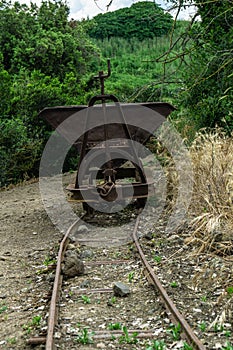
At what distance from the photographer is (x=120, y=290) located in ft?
17.0

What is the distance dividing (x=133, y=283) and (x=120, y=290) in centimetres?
45

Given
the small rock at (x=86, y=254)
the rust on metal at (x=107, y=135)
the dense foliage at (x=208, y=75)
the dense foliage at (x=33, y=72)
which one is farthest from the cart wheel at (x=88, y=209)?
the dense foliage at (x=33, y=72)

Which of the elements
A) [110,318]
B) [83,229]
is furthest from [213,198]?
[110,318]

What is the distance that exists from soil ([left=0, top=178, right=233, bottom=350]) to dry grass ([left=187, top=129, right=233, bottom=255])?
205 mm

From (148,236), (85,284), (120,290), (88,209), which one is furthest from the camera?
(88,209)

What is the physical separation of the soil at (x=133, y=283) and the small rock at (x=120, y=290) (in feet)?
0.25

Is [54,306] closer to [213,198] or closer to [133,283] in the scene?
[133,283]

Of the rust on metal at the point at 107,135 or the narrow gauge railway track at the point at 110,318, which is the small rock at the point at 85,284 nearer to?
the narrow gauge railway track at the point at 110,318

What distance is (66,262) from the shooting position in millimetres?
5953

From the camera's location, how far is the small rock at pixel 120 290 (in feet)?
17.0

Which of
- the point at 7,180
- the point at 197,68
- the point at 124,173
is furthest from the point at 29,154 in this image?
the point at 197,68

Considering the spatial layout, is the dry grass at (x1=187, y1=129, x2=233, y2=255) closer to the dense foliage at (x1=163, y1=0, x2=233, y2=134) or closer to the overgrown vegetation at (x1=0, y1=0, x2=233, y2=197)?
the overgrown vegetation at (x1=0, y1=0, x2=233, y2=197)

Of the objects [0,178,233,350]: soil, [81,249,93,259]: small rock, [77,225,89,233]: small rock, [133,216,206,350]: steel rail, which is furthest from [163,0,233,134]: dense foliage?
[133,216,206,350]: steel rail

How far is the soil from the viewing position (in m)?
4.25
